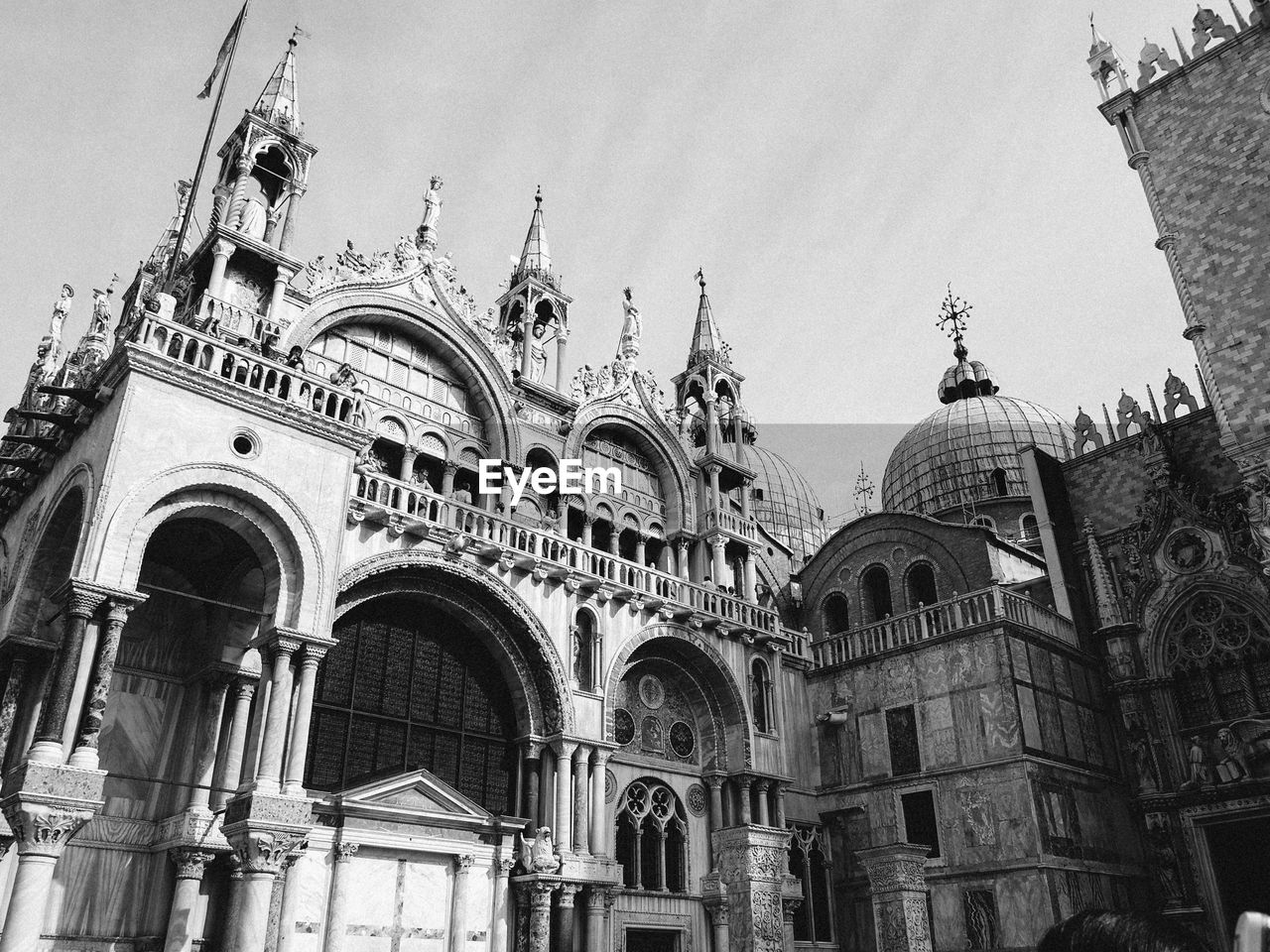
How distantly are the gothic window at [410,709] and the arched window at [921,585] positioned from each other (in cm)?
1353

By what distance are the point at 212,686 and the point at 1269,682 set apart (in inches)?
894

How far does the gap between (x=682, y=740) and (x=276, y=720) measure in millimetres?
11285

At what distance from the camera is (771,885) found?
16969mm

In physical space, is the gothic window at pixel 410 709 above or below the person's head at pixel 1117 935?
above

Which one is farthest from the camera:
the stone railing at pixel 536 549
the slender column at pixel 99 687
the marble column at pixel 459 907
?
the stone railing at pixel 536 549

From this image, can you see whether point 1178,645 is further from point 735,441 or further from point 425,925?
point 425,925

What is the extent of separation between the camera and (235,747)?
15859 millimetres

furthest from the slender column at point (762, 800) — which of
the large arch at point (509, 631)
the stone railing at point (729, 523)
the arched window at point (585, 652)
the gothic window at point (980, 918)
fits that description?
the stone railing at point (729, 523)

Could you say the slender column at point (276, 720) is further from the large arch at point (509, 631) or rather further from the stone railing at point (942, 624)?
the stone railing at point (942, 624)

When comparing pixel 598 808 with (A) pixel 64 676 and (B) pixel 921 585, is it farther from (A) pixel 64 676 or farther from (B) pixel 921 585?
(B) pixel 921 585

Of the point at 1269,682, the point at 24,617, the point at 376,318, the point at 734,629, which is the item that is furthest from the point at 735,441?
the point at 24,617

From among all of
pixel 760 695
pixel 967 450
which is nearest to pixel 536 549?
pixel 760 695

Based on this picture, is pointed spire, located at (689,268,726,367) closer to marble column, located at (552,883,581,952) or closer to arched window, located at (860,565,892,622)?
arched window, located at (860,565,892,622)

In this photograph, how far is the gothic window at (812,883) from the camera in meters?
23.1
